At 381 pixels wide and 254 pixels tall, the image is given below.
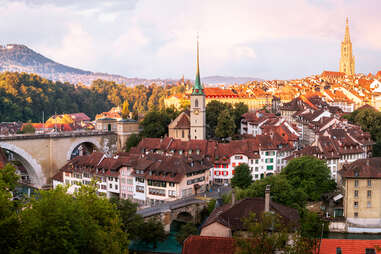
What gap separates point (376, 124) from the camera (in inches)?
2432

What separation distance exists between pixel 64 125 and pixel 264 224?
246ft

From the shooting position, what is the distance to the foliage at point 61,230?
19.5 m

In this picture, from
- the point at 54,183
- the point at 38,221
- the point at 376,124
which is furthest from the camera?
the point at 376,124

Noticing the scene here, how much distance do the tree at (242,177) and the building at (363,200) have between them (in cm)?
975

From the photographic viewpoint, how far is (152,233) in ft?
116

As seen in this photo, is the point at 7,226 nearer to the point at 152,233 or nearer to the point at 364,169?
the point at 152,233

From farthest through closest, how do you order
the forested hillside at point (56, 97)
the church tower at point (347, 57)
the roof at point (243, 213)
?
the church tower at point (347, 57) → the forested hillside at point (56, 97) → the roof at point (243, 213)

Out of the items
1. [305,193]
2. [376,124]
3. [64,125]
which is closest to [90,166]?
[305,193]

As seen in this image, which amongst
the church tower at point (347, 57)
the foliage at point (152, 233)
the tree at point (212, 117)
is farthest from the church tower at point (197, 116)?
the church tower at point (347, 57)

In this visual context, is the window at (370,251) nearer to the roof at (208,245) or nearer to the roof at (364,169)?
the roof at (208,245)

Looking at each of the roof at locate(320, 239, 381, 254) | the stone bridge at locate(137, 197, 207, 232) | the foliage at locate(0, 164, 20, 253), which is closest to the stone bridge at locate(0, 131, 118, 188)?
the stone bridge at locate(137, 197, 207, 232)

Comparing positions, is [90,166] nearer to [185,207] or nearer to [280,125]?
[185,207]

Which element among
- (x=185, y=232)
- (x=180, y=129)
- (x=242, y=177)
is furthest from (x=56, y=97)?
(x=185, y=232)

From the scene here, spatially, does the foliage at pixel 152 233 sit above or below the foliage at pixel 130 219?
below
